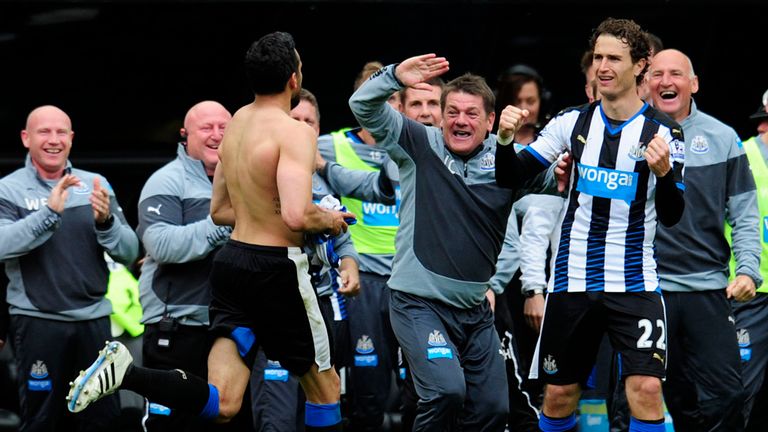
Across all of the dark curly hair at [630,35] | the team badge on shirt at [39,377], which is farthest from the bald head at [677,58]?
the team badge on shirt at [39,377]

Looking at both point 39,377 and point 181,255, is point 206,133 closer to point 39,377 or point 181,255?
point 181,255

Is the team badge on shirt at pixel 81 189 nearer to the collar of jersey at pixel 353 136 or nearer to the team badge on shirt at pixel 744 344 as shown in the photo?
the collar of jersey at pixel 353 136

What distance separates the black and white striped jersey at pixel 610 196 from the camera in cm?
673

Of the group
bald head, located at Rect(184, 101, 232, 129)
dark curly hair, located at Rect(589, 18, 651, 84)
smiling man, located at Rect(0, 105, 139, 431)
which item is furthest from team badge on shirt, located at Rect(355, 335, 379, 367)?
dark curly hair, located at Rect(589, 18, 651, 84)

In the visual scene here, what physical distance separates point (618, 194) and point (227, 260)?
1.86 meters

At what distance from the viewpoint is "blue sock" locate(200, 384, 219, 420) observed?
6.52 m

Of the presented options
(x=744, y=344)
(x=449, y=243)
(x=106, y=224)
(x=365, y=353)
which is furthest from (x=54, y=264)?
(x=744, y=344)

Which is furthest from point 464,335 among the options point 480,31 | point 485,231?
point 480,31

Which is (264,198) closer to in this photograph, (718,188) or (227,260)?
(227,260)

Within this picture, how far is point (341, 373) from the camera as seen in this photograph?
357 inches

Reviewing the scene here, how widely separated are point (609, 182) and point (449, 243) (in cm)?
85

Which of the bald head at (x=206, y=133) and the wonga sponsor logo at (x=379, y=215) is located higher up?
the bald head at (x=206, y=133)

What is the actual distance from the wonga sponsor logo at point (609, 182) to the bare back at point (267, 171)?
1.32m

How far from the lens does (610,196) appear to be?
6.78m
